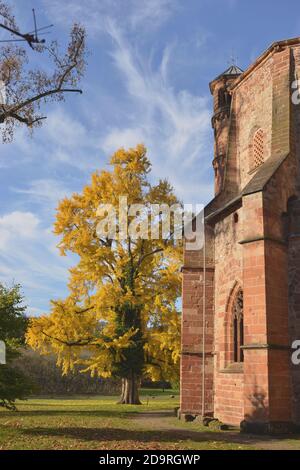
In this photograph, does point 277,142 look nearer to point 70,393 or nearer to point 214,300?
point 214,300

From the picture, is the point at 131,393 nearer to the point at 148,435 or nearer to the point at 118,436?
the point at 148,435

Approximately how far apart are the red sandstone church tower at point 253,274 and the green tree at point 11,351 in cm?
530

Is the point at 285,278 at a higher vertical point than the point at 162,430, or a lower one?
higher

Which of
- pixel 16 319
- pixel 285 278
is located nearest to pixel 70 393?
pixel 16 319

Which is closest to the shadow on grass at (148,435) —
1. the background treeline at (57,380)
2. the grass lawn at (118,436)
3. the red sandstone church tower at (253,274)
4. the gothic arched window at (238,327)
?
the grass lawn at (118,436)

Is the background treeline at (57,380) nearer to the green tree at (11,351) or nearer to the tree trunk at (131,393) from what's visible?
the tree trunk at (131,393)

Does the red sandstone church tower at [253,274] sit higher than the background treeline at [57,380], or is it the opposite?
the red sandstone church tower at [253,274]

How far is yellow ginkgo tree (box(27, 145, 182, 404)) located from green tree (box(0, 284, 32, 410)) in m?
6.19

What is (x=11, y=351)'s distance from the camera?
12.6 metres

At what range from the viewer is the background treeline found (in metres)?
32.2

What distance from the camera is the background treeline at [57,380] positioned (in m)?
32.2

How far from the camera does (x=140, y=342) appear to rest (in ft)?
70.1

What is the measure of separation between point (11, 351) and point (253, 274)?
21.1ft
